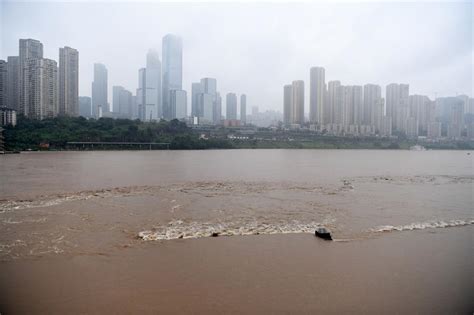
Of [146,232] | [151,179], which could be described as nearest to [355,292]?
[146,232]

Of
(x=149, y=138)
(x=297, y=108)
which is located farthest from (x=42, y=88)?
(x=297, y=108)

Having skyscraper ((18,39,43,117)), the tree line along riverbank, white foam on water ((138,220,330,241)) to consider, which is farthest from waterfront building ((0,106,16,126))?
white foam on water ((138,220,330,241))

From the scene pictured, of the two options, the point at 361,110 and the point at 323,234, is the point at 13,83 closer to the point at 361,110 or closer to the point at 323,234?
the point at 323,234

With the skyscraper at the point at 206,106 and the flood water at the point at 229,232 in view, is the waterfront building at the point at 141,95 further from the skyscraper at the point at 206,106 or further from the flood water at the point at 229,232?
the flood water at the point at 229,232

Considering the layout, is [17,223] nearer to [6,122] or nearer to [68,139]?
[6,122]

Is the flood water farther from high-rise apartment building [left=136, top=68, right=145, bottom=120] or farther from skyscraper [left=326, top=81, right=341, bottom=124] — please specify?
high-rise apartment building [left=136, top=68, right=145, bottom=120]

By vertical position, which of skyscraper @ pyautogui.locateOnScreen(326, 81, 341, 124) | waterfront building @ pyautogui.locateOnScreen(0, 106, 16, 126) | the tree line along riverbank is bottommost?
the tree line along riverbank
